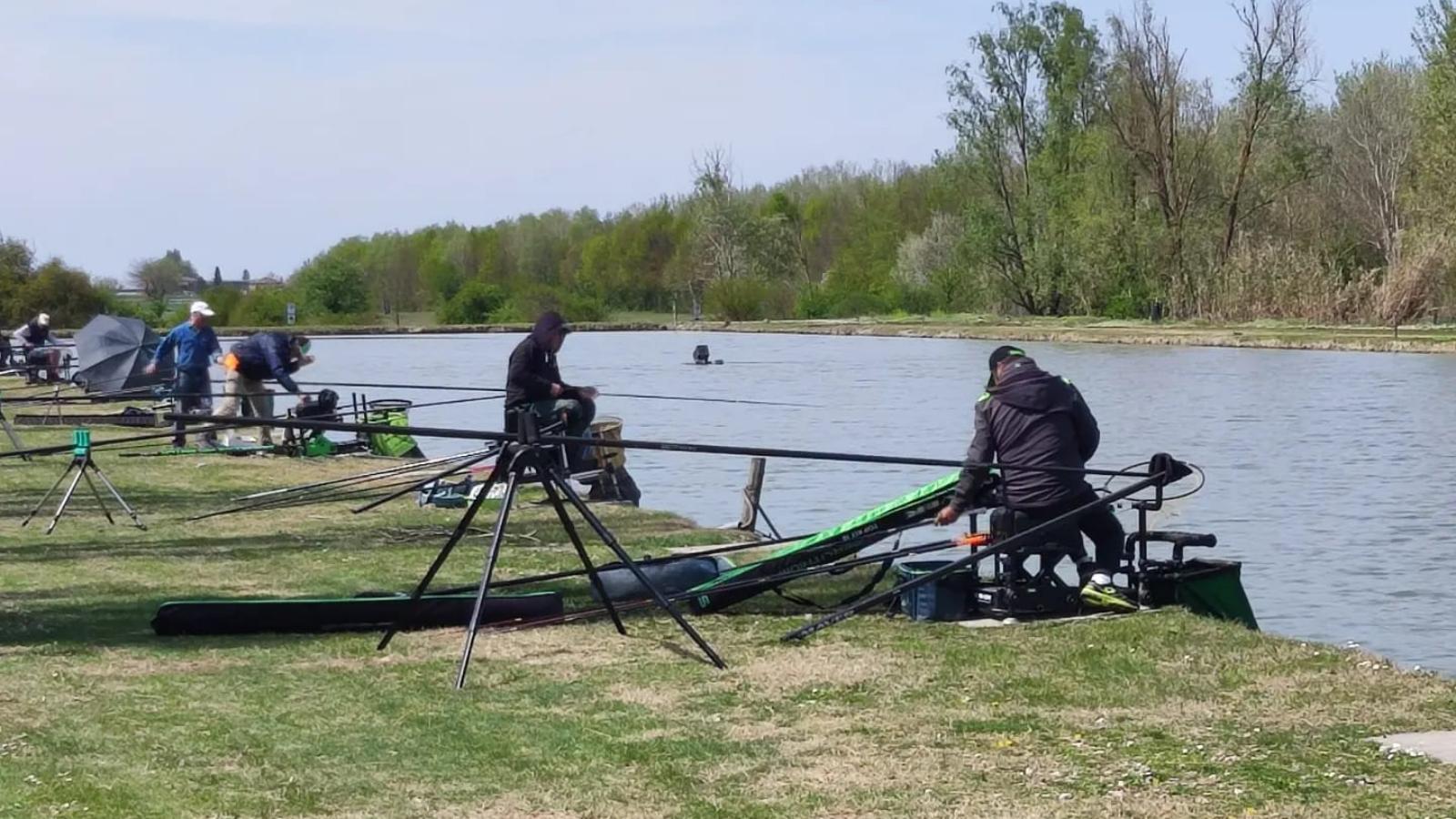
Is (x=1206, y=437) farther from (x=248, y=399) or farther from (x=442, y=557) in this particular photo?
(x=442, y=557)

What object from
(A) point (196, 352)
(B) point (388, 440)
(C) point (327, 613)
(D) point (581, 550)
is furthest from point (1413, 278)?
(D) point (581, 550)

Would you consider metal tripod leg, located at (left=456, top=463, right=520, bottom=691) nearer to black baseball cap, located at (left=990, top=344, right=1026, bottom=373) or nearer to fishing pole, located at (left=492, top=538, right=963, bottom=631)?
fishing pole, located at (left=492, top=538, right=963, bottom=631)

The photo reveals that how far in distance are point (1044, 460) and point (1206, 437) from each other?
695 inches

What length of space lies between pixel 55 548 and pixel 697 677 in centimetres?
594

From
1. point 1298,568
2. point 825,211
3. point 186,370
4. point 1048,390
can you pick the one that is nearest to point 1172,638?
point 1048,390

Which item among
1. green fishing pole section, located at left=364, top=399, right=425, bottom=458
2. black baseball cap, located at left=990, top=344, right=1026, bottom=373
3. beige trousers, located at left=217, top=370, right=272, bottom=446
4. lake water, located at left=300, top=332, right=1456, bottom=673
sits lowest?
lake water, located at left=300, top=332, right=1456, bottom=673

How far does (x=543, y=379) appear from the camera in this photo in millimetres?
15273

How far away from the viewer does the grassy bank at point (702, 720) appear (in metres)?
6.20

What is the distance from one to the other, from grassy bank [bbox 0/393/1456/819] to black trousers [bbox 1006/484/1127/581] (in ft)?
2.03

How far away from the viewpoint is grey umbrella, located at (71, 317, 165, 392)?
2680 centimetres

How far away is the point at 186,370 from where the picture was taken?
20.7 m

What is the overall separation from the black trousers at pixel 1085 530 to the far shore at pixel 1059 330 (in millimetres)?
36283

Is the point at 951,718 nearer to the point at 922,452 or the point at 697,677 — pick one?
the point at 697,677

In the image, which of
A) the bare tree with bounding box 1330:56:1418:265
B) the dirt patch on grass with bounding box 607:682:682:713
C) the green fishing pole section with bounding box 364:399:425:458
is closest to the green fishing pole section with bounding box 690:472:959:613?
the dirt patch on grass with bounding box 607:682:682:713
